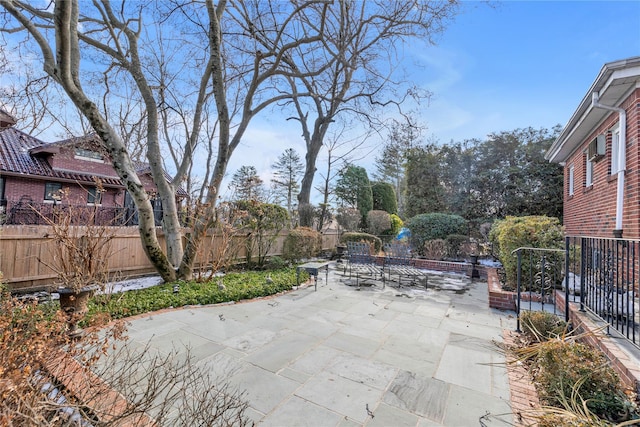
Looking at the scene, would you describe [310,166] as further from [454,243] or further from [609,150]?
[609,150]

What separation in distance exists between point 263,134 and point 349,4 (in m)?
7.40

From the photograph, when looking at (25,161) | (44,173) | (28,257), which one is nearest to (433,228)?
(28,257)

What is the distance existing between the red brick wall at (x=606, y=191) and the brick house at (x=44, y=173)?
1358cm

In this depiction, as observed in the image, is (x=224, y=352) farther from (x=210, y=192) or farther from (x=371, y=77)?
(x=371, y=77)

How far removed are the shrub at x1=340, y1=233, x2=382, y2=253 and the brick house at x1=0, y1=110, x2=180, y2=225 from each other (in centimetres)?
797

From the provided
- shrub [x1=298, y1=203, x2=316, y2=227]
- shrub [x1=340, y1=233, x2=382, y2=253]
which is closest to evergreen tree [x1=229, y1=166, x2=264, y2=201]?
shrub [x1=298, y1=203, x2=316, y2=227]

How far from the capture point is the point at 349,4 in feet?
27.1

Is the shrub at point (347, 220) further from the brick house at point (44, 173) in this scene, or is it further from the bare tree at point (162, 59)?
the brick house at point (44, 173)

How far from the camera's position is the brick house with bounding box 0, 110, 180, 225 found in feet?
38.7

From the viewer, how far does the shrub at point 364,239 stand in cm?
1255

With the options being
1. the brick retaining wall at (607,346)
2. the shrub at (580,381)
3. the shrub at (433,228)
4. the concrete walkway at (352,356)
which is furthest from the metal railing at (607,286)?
the shrub at (433,228)

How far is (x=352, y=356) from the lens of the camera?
10.7ft

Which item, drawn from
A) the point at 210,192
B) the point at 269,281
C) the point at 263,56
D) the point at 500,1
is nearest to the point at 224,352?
the point at 269,281

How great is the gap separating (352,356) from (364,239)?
31.1ft
